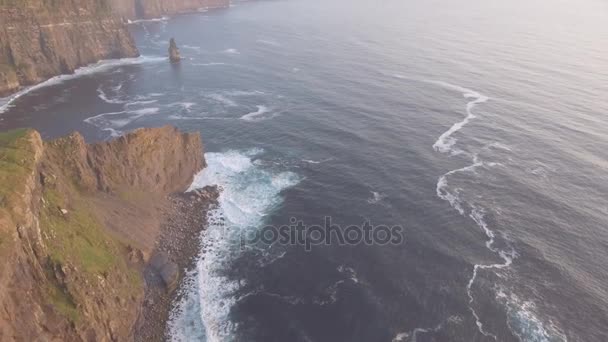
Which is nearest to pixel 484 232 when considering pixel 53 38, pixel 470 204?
pixel 470 204

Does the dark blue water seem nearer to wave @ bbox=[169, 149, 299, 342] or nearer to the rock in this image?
wave @ bbox=[169, 149, 299, 342]

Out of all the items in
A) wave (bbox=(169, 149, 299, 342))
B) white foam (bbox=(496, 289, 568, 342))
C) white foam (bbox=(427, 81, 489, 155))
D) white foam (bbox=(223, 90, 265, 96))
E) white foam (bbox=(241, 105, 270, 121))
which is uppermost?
white foam (bbox=(427, 81, 489, 155))

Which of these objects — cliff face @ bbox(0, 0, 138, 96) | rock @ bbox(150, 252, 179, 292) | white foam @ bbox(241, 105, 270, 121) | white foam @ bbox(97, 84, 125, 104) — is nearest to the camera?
rock @ bbox(150, 252, 179, 292)

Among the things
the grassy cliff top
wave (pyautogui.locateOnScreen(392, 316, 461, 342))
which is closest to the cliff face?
the grassy cliff top

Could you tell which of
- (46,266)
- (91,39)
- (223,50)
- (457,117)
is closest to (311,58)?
(223,50)

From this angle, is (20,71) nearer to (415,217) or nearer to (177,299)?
(177,299)

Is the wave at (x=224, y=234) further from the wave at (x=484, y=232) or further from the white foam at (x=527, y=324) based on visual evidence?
the white foam at (x=527, y=324)

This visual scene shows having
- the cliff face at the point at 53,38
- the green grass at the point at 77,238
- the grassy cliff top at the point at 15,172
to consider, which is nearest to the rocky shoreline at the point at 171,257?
the green grass at the point at 77,238
